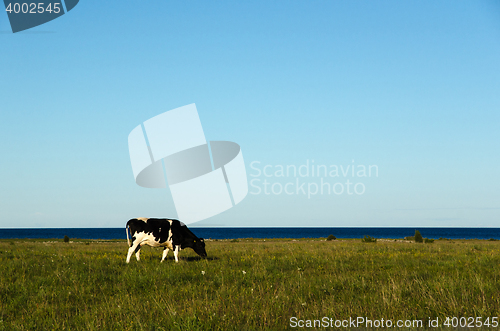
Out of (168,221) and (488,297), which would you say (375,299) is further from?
(168,221)

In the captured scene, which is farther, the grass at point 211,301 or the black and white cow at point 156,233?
the black and white cow at point 156,233

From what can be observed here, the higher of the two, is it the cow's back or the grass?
the cow's back

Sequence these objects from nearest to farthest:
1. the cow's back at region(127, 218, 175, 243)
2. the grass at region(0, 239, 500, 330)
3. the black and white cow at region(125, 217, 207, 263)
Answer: the grass at region(0, 239, 500, 330)
the black and white cow at region(125, 217, 207, 263)
the cow's back at region(127, 218, 175, 243)

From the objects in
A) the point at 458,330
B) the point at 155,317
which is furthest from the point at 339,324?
the point at 155,317

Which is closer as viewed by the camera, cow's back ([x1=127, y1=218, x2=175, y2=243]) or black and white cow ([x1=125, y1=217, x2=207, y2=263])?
black and white cow ([x1=125, y1=217, x2=207, y2=263])

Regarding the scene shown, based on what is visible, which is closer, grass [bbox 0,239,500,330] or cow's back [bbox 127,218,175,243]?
grass [bbox 0,239,500,330]

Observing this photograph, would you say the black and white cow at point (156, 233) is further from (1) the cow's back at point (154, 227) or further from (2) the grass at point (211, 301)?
(2) the grass at point (211, 301)

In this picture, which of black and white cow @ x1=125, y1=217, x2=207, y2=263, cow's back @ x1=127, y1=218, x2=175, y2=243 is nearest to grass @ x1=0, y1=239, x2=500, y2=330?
black and white cow @ x1=125, y1=217, x2=207, y2=263

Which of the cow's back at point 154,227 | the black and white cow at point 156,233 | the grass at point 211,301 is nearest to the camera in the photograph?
the grass at point 211,301

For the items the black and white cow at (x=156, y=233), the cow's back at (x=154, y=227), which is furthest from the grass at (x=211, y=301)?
the cow's back at (x=154, y=227)

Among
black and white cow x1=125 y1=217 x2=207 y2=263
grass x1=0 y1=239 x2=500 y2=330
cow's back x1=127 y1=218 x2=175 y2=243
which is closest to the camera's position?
grass x1=0 y1=239 x2=500 y2=330

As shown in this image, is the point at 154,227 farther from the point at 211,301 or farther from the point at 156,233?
the point at 211,301

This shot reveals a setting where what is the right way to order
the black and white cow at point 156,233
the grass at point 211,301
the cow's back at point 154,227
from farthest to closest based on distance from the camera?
1. the cow's back at point 154,227
2. the black and white cow at point 156,233
3. the grass at point 211,301

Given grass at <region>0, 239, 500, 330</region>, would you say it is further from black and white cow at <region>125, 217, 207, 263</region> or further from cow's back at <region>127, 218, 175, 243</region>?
cow's back at <region>127, 218, 175, 243</region>
